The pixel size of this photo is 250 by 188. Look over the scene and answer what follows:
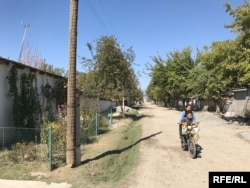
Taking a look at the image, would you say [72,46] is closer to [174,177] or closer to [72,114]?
[72,114]

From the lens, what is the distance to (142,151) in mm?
12531

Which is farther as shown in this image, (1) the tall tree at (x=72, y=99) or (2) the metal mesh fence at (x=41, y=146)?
(2) the metal mesh fence at (x=41, y=146)

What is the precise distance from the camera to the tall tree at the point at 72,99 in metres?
9.36

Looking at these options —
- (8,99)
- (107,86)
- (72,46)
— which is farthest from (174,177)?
(107,86)

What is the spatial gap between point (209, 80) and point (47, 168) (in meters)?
29.5

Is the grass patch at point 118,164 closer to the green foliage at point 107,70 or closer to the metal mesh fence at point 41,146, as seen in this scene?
the metal mesh fence at point 41,146

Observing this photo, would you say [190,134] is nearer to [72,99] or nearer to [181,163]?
[181,163]

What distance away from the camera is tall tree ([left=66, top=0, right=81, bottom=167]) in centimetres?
936

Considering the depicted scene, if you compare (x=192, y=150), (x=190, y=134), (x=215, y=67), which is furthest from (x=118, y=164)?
(x=215, y=67)

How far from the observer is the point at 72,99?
942 cm

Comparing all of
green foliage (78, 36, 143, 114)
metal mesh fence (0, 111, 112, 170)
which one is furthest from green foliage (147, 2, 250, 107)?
metal mesh fence (0, 111, 112, 170)

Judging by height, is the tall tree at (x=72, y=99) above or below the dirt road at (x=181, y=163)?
above

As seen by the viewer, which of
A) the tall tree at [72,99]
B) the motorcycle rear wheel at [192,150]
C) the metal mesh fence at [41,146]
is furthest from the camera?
the motorcycle rear wheel at [192,150]

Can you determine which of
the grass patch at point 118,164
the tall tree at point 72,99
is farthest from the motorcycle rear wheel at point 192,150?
the tall tree at point 72,99
